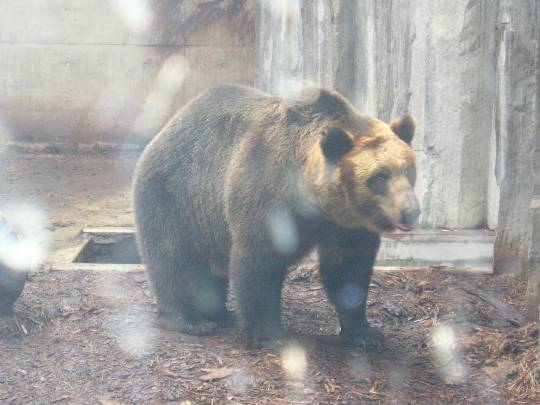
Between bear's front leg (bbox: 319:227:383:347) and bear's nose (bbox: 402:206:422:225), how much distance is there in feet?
1.99

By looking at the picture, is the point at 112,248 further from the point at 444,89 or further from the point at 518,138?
the point at 518,138

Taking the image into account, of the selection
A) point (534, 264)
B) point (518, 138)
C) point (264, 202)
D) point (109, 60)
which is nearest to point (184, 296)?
point (264, 202)

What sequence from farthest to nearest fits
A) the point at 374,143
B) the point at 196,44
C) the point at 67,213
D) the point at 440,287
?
the point at 196,44 < the point at 67,213 < the point at 440,287 < the point at 374,143

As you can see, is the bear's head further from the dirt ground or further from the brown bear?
the dirt ground

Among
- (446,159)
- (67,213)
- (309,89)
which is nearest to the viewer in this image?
(309,89)

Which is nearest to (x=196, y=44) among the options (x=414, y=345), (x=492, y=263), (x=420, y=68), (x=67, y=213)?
(x=67, y=213)

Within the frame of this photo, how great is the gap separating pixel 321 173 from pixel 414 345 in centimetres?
141

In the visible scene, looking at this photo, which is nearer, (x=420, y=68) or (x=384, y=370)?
(x=384, y=370)

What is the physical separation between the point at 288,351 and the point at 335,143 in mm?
1319

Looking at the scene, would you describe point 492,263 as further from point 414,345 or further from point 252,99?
point 252,99

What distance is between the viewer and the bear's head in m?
4.52

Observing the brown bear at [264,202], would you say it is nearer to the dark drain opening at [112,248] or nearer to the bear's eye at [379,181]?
the bear's eye at [379,181]

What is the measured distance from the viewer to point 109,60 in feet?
43.7

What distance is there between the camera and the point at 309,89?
5145 mm
